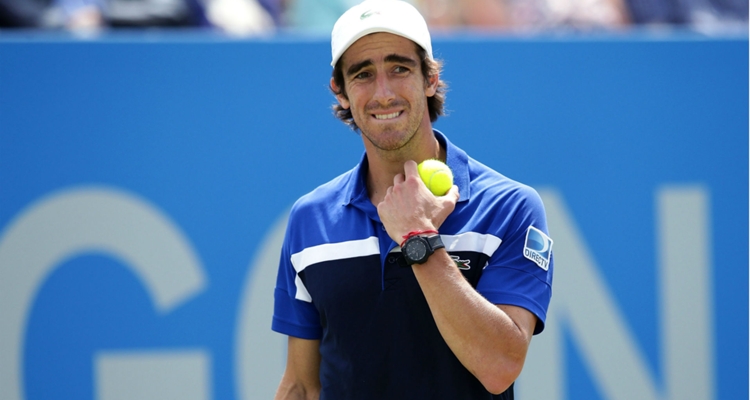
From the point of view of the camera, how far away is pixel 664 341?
15.3 ft

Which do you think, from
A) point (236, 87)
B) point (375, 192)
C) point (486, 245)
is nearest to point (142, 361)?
point (236, 87)

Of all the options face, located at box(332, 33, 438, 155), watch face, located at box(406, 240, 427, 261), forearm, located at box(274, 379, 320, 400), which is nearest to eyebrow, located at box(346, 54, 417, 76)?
face, located at box(332, 33, 438, 155)

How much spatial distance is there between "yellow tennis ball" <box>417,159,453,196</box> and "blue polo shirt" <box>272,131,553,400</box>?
0.07 m

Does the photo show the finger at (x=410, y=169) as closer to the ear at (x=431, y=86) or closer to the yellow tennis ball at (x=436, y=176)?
the yellow tennis ball at (x=436, y=176)

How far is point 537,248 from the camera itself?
231cm

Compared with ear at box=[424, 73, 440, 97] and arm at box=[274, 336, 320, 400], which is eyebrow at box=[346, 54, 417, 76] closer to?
ear at box=[424, 73, 440, 97]

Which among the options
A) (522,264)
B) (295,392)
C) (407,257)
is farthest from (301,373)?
(522,264)

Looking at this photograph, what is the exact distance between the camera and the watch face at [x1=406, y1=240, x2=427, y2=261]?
7.02ft

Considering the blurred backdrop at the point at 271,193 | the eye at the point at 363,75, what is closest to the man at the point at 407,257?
the eye at the point at 363,75

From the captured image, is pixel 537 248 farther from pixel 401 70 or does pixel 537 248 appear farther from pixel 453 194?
pixel 401 70

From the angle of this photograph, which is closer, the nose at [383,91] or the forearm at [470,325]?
the forearm at [470,325]

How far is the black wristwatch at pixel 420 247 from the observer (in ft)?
7.01

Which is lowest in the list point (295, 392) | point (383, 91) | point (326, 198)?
point (295, 392)

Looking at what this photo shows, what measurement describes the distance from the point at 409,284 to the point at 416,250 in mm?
204
